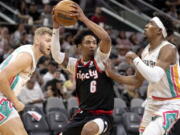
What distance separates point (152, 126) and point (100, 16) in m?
9.30

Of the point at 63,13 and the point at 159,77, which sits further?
the point at 63,13

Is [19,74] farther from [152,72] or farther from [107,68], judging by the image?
[152,72]

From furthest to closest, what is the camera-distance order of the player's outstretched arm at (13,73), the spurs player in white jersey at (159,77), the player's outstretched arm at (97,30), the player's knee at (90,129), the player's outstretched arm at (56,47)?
the player's outstretched arm at (56,47) → the player's outstretched arm at (97,30) → the player's knee at (90,129) → the spurs player in white jersey at (159,77) → the player's outstretched arm at (13,73)

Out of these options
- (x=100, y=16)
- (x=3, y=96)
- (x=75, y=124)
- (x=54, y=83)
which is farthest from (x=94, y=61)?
(x=100, y=16)

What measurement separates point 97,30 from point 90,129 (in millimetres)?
1236

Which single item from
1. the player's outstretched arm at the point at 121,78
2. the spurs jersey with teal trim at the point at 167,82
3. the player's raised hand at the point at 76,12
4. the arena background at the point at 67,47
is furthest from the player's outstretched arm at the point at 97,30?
the arena background at the point at 67,47

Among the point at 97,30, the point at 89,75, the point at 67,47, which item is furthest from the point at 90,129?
the point at 67,47

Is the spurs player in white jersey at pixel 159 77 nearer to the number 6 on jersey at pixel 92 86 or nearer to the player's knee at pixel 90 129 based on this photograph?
the number 6 on jersey at pixel 92 86

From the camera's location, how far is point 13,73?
19.3 ft

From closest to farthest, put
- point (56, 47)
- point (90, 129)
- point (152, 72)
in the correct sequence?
point (152, 72) → point (90, 129) → point (56, 47)

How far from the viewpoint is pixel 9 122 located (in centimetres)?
604

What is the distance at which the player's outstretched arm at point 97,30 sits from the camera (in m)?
6.29

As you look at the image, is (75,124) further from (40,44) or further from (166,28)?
(166,28)

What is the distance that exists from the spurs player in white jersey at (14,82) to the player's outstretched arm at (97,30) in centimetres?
66
